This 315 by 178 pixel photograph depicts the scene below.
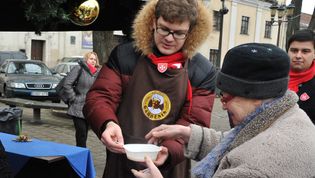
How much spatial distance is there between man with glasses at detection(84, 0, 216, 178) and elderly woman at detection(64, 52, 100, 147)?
4128 millimetres

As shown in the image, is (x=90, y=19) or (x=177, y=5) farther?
(x=90, y=19)

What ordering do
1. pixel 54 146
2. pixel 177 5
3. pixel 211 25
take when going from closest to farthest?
pixel 177 5
pixel 211 25
pixel 54 146

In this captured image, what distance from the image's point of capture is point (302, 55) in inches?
140

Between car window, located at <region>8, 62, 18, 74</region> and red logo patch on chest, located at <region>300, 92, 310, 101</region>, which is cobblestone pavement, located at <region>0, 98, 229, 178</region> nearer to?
car window, located at <region>8, 62, 18, 74</region>

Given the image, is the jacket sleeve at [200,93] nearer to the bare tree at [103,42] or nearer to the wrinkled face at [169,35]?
the wrinkled face at [169,35]

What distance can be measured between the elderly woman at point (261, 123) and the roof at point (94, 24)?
146 cm

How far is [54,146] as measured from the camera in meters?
4.00

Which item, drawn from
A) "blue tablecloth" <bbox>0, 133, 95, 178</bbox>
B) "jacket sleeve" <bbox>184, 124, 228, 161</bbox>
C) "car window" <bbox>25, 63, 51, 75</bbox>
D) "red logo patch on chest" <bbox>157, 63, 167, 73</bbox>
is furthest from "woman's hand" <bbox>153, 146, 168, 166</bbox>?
"car window" <bbox>25, 63, 51, 75</bbox>

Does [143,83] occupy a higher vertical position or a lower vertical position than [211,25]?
lower

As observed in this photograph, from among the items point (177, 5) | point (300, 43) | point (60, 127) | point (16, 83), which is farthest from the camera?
point (16, 83)

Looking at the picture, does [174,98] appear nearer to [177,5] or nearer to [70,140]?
[177,5]

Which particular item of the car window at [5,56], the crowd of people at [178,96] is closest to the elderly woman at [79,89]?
the crowd of people at [178,96]

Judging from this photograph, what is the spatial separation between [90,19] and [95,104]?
109 cm

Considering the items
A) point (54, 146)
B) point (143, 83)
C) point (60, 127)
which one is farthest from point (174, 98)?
point (60, 127)
